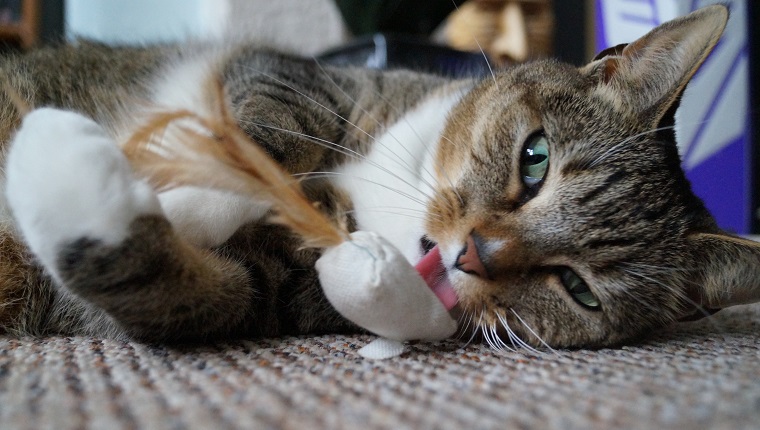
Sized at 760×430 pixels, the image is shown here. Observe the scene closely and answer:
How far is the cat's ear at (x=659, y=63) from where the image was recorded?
0.93m

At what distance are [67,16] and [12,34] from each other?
299mm

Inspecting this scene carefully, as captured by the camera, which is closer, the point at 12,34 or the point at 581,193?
the point at 581,193

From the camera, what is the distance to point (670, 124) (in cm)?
100

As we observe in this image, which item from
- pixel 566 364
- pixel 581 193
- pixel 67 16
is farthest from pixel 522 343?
pixel 67 16

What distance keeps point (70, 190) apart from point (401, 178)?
1.83 feet

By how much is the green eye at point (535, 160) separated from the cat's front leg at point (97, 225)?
22.0 inches

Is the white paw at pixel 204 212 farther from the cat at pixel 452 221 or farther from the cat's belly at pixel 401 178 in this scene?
the cat's belly at pixel 401 178

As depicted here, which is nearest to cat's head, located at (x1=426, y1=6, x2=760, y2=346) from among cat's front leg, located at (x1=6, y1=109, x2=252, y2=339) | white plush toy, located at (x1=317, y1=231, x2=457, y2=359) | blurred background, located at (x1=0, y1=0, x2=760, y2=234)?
white plush toy, located at (x1=317, y1=231, x2=457, y2=359)

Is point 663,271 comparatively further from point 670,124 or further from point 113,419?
point 113,419

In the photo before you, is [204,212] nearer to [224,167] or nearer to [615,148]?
[224,167]

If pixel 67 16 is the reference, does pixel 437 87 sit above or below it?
below

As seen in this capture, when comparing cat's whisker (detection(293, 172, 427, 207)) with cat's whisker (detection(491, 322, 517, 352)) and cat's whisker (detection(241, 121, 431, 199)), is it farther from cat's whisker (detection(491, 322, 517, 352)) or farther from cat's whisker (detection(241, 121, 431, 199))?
cat's whisker (detection(491, 322, 517, 352))

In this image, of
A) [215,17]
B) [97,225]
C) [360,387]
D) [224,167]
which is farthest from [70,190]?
[215,17]

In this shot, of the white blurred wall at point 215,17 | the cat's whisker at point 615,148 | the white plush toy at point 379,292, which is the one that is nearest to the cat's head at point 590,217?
the cat's whisker at point 615,148
